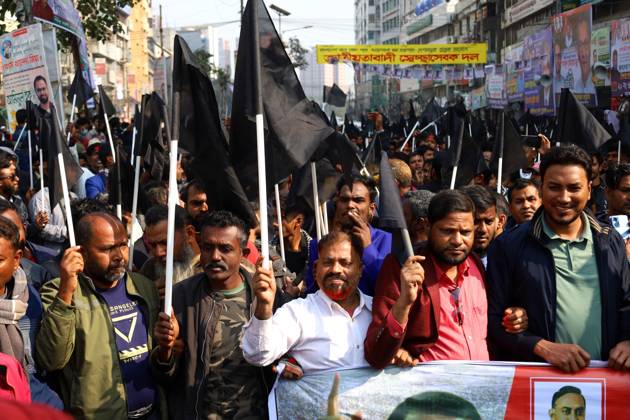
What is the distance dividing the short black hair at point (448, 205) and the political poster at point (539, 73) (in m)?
23.2

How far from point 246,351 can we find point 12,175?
436 centimetres

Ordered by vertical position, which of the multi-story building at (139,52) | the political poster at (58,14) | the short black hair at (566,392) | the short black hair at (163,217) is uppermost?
the multi-story building at (139,52)

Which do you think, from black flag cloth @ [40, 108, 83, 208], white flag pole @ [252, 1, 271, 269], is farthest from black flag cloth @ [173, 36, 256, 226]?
black flag cloth @ [40, 108, 83, 208]

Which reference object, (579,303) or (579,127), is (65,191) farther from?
(579,127)

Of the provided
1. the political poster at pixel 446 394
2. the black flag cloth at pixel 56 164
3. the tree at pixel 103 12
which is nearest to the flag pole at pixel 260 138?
the political poster at pixel 446 394

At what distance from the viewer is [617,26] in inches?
830

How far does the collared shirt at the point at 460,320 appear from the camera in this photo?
12.4 feet

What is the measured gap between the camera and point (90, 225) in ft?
13.4

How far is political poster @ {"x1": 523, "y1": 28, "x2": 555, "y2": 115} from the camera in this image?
89.9 ft

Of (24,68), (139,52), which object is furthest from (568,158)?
(139,52)

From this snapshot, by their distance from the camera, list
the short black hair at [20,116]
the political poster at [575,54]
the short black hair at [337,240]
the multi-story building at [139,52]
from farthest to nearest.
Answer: the multi-story building at [139,52], the political poster at [575,54], the short black hair at [20,116], the short black hair at [337,240]

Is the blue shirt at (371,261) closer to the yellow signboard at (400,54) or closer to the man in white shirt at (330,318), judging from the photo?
the man in white shirt at (330,318)

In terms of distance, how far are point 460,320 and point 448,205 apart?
522 mm

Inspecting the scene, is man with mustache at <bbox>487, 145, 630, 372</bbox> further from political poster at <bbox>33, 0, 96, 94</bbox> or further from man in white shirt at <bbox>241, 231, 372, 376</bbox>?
political poster at <bbox>33, 0, 96, 94</bbox>
